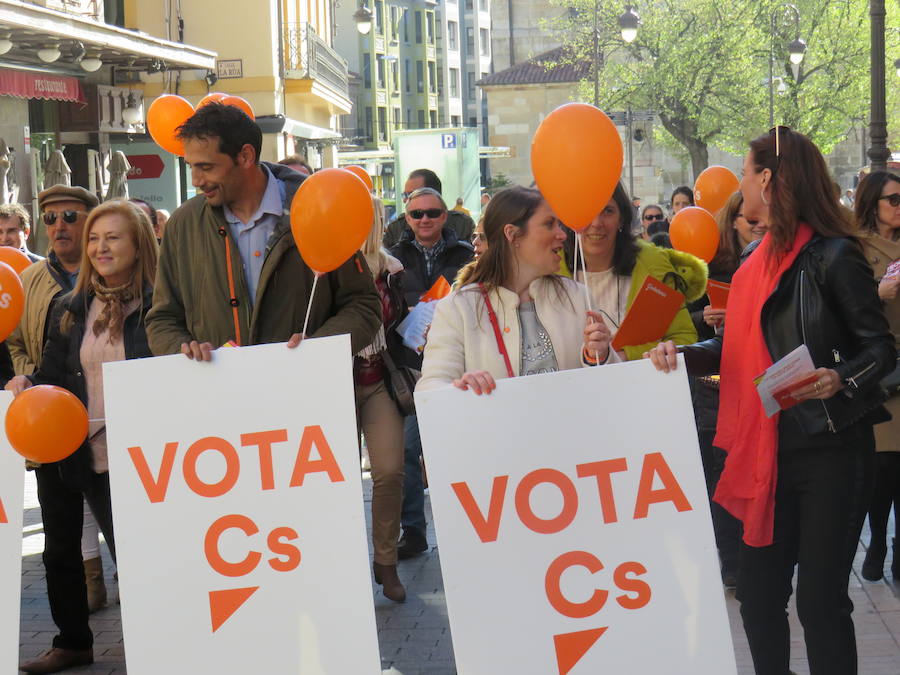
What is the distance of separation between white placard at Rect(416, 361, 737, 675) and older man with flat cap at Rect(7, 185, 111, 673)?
7.64 feet

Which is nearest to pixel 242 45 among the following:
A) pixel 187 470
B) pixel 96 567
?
pixel 96 567

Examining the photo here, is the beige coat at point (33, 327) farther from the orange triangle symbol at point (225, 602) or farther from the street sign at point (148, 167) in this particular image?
the street sign at point (148, 167)

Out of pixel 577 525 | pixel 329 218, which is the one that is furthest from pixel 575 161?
pixel 577 525

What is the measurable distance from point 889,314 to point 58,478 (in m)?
3.96

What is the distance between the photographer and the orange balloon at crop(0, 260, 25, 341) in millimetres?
5023

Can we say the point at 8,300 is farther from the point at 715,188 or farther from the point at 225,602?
the point at 715,188

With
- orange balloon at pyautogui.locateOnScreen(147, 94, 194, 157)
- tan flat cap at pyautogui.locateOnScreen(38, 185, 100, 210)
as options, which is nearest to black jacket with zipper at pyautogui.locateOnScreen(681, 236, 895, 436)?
tan flat cap at pyautogui.locateOnScreen(38, 185, 100, 210)

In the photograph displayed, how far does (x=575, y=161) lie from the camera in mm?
4234

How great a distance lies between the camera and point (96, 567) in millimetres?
6453

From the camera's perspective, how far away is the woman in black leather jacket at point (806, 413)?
401 centimetres

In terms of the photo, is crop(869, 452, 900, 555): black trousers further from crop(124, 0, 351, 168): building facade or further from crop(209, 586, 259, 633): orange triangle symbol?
crop(124, 0, 351, 168): building facade

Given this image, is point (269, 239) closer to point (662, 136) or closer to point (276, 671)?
point (276, 671)

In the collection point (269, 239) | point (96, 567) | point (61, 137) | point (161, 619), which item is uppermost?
point (61, 137)

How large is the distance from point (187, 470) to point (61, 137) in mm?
16934
